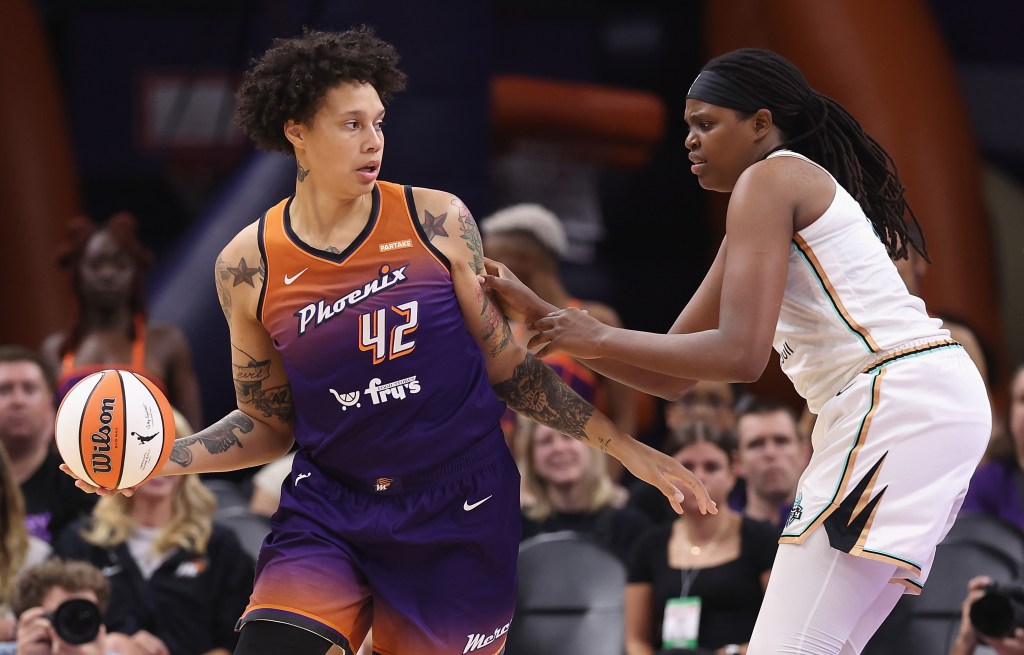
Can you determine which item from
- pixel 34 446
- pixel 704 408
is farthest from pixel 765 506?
pixel 34 446

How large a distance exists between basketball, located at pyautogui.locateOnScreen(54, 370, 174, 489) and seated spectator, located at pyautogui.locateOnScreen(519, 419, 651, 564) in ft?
8.24

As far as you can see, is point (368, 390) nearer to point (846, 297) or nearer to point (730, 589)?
point (846, 297)

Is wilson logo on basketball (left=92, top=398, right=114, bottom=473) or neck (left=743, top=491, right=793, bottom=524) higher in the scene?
wilson logo on basketball (left=92, top=398, right=114, bottom=473)

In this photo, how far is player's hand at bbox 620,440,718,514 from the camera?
3492mm

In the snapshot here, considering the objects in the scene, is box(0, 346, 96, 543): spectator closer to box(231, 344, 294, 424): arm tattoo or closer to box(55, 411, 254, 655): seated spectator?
box(55, 411, 254, 655): seated spectator

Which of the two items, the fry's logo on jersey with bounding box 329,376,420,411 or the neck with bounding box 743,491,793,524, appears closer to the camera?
the fry's logo on jersey with bounding box 329,376,420,411

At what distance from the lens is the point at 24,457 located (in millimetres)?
5738

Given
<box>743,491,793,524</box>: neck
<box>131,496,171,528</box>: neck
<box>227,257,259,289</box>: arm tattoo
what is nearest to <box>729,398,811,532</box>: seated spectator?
<box>743,491,793,524</box>: neck

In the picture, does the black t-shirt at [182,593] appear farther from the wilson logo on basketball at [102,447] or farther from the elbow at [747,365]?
the elbow at [747,365]

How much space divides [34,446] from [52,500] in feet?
0.76

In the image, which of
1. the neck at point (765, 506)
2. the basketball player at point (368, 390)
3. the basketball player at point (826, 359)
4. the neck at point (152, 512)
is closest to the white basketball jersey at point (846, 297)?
the basketball player at point (826, 359)

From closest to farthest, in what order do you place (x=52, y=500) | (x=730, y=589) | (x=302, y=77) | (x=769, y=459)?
(x=302, y=77) < (x=730, y=589) < (x=769, y=459) < (x=52, y=500)

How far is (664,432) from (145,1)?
5.58 metres

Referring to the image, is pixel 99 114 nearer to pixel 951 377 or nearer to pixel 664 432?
pixel 664 432
